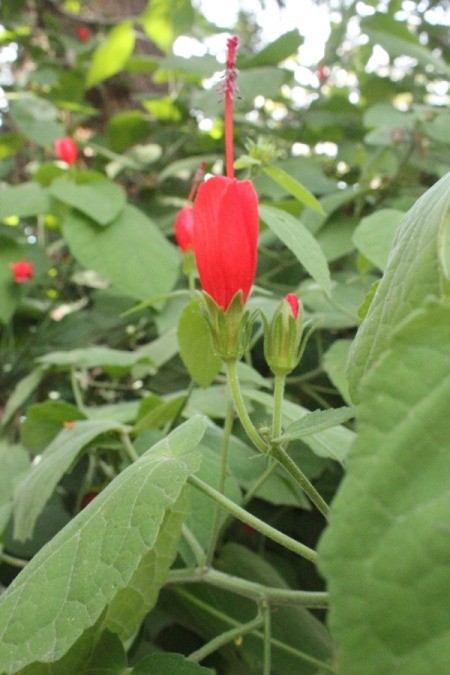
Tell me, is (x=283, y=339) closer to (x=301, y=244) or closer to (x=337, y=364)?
(x=301, y=244)

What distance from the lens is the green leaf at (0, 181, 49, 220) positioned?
1117 mm

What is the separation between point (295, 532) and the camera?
0.93 m

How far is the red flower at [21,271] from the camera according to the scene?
3.94 ft

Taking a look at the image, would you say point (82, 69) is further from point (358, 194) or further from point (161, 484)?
point (161, 484)

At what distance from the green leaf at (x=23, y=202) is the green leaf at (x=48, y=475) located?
526 mm

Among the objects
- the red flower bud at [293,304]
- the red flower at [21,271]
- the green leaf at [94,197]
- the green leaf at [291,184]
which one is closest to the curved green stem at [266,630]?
the red flower bud at [293,304]

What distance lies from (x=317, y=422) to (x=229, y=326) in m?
0.12

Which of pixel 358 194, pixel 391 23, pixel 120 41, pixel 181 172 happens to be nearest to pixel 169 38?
pixel 120 41

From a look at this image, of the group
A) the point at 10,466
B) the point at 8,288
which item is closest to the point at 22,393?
the point at 10,466

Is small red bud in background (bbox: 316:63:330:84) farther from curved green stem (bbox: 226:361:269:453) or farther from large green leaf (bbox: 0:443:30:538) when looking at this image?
curved green stem (bbox: 226:361:269:453)

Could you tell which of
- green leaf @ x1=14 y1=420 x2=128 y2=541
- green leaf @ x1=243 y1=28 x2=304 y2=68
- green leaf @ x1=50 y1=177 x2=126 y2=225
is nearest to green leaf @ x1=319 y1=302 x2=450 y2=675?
green leaf @ x1=14 y1=420 x2=128 y2=541

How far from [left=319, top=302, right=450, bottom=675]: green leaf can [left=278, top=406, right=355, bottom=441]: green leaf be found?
0.35 feet

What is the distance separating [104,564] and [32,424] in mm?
543

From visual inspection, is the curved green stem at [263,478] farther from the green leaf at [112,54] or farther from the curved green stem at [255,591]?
the green leaf at [112,54]
